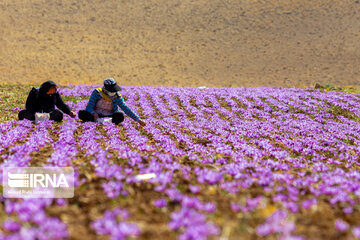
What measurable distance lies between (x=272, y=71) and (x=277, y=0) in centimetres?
3097

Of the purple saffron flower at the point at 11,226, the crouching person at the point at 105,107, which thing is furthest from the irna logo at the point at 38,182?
the crouching person at the point at 105,107

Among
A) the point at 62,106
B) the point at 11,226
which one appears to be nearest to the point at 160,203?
the point at 11,226

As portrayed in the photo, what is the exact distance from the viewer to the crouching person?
9.52m

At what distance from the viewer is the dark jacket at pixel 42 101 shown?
9.05 m

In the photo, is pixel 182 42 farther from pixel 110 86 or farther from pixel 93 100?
pixel 110 86

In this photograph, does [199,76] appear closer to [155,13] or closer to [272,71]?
[272,71]

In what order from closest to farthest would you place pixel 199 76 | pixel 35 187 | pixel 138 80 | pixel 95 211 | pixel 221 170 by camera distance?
1. pixel 95 211
2. pixel 35 187
3. pixel 221 170
4. pixel 138 80
5. pixel 199 76

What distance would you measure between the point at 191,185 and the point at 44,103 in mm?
7437

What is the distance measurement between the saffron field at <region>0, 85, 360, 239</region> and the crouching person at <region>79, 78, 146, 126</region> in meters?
0.39

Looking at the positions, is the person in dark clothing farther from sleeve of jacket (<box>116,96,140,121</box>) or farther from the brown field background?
the brown field background

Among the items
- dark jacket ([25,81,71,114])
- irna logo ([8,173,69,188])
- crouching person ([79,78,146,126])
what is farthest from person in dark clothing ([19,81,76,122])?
irna logo ([8,173,69,188])

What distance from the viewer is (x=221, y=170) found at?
206 inches

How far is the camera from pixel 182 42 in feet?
196

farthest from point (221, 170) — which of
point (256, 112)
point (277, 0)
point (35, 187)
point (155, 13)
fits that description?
point (277, 0)
